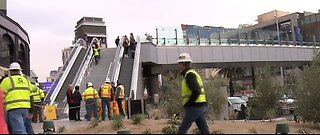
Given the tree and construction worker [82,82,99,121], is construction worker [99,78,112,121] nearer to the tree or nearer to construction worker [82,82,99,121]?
construction worker [82,82,99,121]

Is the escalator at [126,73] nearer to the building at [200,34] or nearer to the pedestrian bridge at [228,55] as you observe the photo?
the pedestrian bridge at [228,55]

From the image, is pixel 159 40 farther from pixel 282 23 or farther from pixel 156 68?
pixel 282 23

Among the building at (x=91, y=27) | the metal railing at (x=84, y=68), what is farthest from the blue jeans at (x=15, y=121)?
the building at (x=91, y=27)

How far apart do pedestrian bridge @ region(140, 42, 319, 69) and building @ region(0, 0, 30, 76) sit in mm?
8433

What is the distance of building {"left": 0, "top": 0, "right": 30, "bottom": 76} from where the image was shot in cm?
2700

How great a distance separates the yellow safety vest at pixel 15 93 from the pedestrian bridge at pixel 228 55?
75.9 ft

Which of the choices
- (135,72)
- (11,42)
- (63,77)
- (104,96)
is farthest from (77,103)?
(11,42)

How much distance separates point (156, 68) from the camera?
36250 mm

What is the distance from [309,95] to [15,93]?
11513mm

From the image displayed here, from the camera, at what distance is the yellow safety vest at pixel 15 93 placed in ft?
27.5

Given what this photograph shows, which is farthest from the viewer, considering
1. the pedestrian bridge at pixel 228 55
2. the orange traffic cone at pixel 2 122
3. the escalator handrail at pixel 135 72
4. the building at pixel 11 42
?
the pedestrian bridge at pixel 228 55

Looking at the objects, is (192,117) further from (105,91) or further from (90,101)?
(90,101)

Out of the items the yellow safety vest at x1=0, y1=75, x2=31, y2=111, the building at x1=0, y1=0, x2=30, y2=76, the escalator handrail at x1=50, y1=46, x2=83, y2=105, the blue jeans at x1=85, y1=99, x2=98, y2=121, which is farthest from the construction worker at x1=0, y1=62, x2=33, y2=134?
the building at x1=0, y1=0, x2=30, y2=76

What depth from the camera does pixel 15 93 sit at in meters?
8.42
